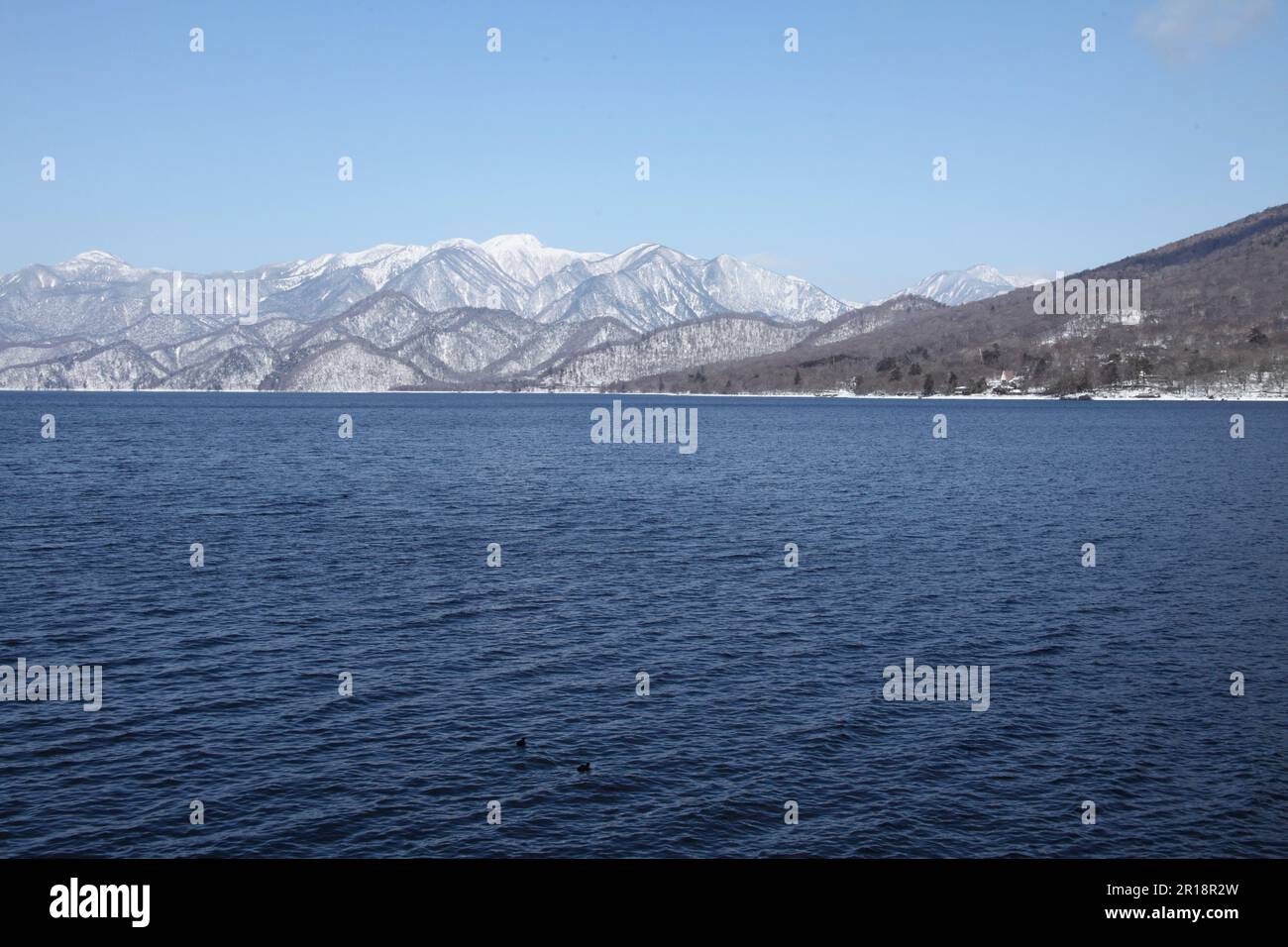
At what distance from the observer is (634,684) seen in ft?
147

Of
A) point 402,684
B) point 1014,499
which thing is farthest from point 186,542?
point 1014,499

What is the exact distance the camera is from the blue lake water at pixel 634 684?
1218 inches

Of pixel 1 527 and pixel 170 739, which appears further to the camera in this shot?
pixel 1 527

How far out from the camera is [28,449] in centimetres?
17412

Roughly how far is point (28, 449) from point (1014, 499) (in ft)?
541

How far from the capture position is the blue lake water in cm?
3094
